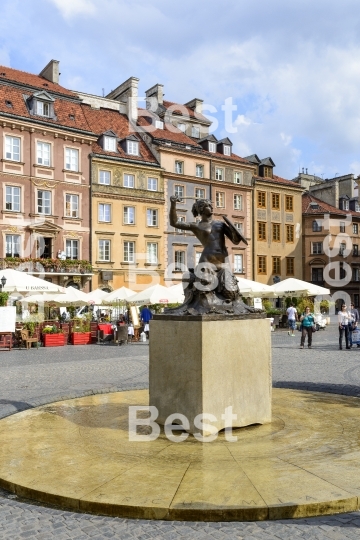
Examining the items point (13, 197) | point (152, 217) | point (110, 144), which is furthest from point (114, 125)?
point (13, 197)

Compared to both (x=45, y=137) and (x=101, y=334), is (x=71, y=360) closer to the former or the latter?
(x=101, y=334)

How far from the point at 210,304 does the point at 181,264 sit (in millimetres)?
35676

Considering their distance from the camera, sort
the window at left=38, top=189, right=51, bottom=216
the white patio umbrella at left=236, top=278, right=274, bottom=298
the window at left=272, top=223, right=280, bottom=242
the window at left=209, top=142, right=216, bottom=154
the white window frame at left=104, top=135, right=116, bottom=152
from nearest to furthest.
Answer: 1. the white patio umbrella at left=236, top=278, right=274, bottom=298
2. the window at left=38, top=189, right=51, bottom=216
3. the white window frame at left=104, top=135, right=116, bottom=152
4. the window at left=209, top=142, right=216, bottom=154
5. the window at left=272, top=223, right=280, bottom=242

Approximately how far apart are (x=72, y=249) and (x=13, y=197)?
531 centimetres

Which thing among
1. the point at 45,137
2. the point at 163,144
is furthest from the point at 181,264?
the point at 45,137

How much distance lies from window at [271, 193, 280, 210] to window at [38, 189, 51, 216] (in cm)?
2149

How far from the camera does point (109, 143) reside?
1567 inches

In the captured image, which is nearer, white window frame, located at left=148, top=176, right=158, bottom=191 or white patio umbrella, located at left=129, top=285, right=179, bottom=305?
white patio umbrella, located at left=129, top=285, right=179, bottom=305

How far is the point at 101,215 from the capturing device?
126 feet

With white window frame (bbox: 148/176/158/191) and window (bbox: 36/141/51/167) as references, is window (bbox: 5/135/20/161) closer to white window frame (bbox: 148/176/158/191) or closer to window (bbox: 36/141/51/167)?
window (bbox: 36/141/51/167)

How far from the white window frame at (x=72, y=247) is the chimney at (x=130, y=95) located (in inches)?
520

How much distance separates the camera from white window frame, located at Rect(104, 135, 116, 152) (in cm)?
3956

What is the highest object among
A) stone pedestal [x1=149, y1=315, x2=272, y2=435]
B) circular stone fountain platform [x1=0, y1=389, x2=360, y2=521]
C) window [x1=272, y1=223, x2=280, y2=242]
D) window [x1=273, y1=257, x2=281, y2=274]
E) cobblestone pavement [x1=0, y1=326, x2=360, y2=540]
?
window [x1=272, y1=223, x2=280, y2=242]

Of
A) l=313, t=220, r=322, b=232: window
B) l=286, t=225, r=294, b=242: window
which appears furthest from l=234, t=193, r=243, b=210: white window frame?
l=313, t=220, r=322, b=232: window
